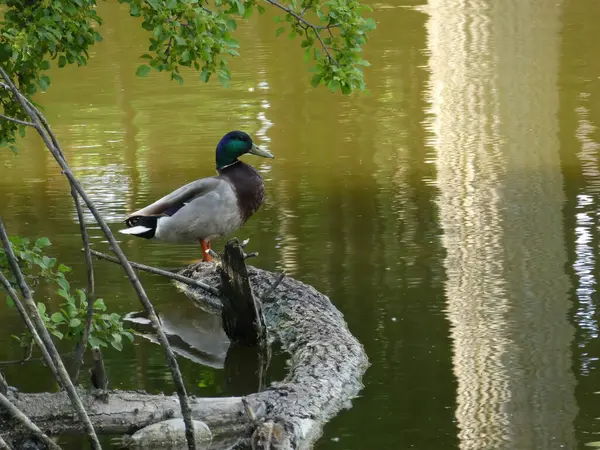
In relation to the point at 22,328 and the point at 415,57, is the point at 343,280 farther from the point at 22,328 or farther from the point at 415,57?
the point at 415,57

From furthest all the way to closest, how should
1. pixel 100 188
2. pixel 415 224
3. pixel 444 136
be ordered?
pixel 444 136
pixel 100 188
pixel 415 224

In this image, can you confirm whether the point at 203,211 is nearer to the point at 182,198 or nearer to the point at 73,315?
the point at 182,198

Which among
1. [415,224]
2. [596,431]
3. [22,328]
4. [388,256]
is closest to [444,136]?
[415,224]

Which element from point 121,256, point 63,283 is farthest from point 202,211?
point 121,256

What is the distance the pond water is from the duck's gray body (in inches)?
15.8

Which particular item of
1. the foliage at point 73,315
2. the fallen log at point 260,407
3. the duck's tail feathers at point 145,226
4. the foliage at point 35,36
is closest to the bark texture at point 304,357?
the fallen log at point 260,407

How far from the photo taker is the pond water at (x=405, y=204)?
654 centimetres

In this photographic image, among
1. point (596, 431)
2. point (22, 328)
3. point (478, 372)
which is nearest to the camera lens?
point (596, 431)

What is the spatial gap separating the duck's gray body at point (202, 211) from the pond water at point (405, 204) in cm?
40

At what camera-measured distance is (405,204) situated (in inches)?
410

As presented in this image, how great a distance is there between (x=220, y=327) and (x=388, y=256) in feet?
5.09

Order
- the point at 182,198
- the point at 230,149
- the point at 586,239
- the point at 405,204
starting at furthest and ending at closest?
the point at 405,204 → the point at 586,239 → the point at 230,149 → the point at 182,198

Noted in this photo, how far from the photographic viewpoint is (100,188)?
1141 centimetres

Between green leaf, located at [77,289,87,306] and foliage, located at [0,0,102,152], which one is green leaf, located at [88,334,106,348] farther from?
foliage, located at [0,0,102,152]
